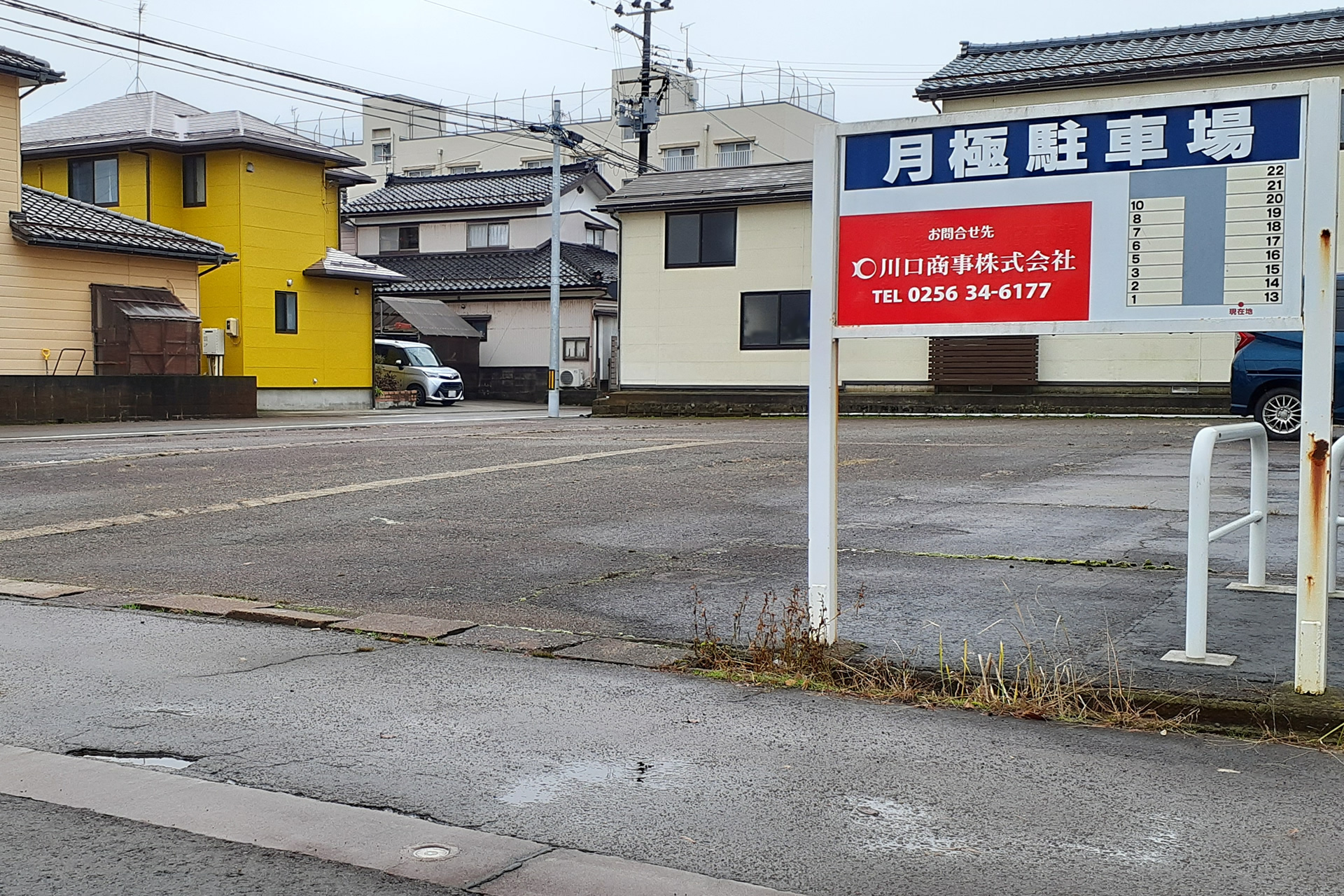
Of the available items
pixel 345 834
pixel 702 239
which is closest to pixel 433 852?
pixel 345 834

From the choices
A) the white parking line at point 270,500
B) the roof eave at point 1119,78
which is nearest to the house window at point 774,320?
the roof eave at point 1119,78

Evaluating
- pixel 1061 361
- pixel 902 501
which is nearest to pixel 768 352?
pixel 1061 361

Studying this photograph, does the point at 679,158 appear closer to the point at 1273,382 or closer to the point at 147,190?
the point at 147,190

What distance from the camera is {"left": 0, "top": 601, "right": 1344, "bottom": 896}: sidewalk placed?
10.4 ft

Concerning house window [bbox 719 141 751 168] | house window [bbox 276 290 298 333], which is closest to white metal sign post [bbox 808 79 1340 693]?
house window [bbox 276 290 298 333]

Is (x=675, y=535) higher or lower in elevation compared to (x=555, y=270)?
lower

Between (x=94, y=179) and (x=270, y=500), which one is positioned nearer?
(x=270, y=500)

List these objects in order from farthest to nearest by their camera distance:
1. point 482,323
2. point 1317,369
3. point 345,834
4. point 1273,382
→ point 482,323 → point 1273,382 → point 1317,369 → point 345,834

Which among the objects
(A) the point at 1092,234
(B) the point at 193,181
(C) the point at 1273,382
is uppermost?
(B) the point at 193,181

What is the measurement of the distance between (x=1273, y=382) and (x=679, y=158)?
42.8m

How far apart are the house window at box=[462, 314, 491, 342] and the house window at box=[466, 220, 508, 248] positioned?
103 inches

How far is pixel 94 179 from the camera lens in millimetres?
32531

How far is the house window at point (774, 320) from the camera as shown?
27.5m

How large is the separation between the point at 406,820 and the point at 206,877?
0.56m
